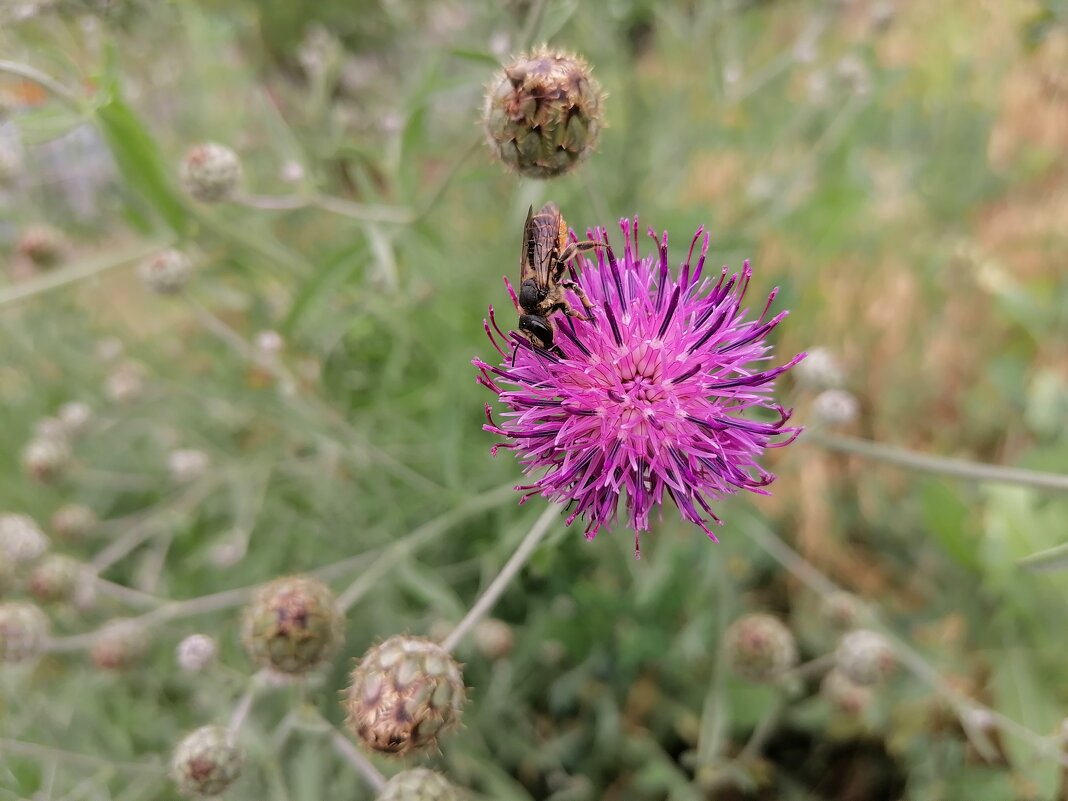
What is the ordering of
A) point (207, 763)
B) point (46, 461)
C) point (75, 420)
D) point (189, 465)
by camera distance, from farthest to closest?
point (75, 420) → point (189, 465) → point (46, 461) → point (207, 763)

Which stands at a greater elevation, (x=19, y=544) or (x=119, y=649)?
(x=19, y=544)

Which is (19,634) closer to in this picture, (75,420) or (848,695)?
(75,420)

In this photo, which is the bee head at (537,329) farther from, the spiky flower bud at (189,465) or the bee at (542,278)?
the spiky flower bud at (189,465)

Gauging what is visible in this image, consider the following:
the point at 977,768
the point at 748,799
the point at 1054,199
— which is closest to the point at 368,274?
the point at 748,799

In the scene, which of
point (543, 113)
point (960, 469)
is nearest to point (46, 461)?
point (543, 113)

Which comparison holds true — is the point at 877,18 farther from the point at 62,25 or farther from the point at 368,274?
the point at 62,25

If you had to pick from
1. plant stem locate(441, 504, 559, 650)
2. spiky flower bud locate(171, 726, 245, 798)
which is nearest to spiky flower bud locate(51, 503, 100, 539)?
spiky flower bud locate(171, 726, 245, 798)

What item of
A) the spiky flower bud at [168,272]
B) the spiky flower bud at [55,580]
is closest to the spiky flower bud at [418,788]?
the spiky flower bud at [55,580]
